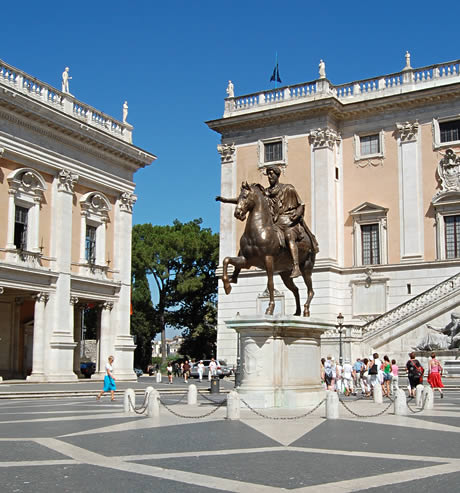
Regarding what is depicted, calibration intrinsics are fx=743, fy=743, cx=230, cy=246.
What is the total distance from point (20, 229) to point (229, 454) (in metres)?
A: 28.6

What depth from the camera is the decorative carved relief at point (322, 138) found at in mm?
46406

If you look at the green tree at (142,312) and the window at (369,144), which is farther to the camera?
the green tree at (142,312)

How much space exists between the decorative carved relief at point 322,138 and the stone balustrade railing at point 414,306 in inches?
457

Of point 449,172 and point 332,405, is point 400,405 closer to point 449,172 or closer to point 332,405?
point 332,405

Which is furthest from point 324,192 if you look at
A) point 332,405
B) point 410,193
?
point 332,405

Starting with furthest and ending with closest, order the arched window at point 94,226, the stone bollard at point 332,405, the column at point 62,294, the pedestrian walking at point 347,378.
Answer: the arched window at point 94,226 → the column at point 62,294 → the pedestrian walking at point 347,378 → the stone bollard at point 332,405

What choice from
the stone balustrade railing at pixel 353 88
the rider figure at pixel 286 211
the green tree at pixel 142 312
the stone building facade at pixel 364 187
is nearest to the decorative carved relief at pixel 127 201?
the stone building facade at pixel 364 187

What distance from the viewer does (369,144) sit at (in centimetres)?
4675

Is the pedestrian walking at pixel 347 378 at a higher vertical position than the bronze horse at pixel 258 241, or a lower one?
lower

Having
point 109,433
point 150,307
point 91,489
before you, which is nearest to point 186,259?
point 150,307

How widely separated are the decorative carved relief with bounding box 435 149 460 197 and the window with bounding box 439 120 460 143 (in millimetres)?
1026

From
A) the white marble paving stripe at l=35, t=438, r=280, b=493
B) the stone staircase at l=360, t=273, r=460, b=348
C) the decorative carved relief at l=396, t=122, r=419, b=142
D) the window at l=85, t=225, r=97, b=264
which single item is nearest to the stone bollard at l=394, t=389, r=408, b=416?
the white marble paving stripe at l=35, t=438, r=280, b=493

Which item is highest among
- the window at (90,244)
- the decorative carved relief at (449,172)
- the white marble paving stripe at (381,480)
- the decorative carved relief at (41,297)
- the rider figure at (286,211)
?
the decorative carved relief at (449,172)

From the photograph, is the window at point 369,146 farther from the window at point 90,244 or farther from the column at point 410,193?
the window at point 90,244
